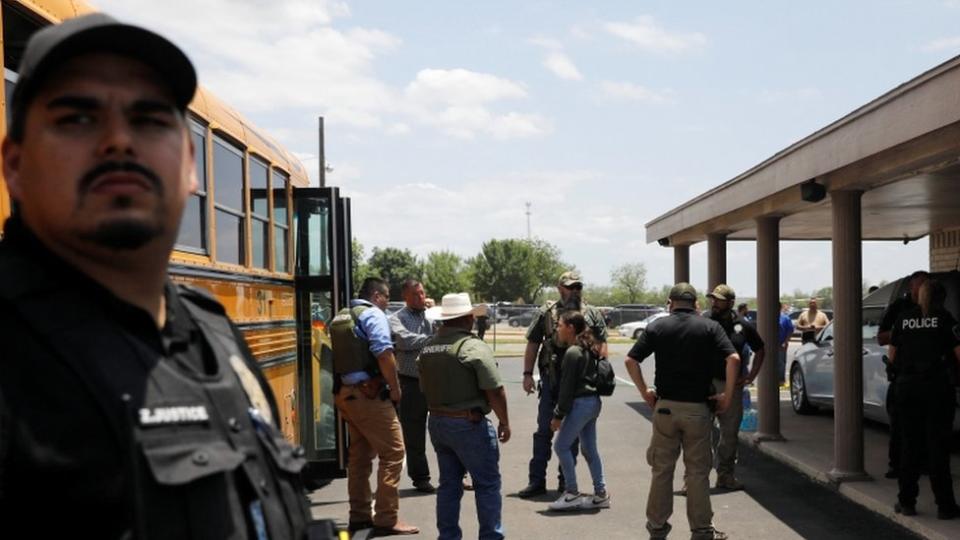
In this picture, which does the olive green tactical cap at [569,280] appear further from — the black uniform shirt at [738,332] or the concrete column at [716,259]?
the concrete column at [716,259]

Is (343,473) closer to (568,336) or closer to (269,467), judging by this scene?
(568,336)

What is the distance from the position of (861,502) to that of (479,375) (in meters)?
4.11

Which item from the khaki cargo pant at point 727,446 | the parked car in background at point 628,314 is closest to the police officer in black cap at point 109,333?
the khaki cargo pant at point 727,446

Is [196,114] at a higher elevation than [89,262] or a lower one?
higher

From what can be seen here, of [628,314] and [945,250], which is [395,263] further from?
[945,250]

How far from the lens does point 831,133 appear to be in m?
8.38

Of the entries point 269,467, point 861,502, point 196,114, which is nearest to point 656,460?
point 861,502

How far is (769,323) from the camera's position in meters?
11.3

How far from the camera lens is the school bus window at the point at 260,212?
7613mm

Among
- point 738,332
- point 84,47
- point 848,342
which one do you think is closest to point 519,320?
point 738,332

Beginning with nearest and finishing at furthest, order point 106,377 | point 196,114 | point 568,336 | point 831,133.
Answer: point 106,377, point 196,114, point 568,336, point 831,133

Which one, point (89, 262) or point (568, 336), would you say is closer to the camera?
point (89, 262)

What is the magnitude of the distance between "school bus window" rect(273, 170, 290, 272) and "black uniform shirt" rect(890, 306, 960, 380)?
204 inches

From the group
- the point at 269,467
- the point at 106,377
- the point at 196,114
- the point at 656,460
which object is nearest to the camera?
the point at 106,377
